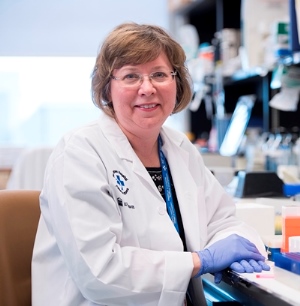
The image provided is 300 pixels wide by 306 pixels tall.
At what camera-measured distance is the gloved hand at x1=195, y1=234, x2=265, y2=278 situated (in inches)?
59.0

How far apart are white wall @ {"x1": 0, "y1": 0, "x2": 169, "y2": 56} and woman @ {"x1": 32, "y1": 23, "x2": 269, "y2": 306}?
311 centimetres


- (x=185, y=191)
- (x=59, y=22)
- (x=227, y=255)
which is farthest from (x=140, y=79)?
(x=59, y=22)

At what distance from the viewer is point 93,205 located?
5.01 feet

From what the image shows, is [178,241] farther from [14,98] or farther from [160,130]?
[14,98]

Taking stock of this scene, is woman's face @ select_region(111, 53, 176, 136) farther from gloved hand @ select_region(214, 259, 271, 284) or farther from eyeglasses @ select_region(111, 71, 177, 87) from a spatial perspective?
gloved hand @ select_region(214, 259, 271, 284)

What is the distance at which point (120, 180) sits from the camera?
163cm

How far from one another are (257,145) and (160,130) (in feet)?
6.13

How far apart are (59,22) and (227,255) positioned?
147 inches

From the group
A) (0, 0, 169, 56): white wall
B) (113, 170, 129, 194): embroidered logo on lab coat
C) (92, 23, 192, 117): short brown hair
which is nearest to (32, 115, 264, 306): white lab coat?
(113, 170, 129, 194): embroidered logo on lab coat

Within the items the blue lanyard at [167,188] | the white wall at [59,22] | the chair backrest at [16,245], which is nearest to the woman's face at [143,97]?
the blue lanyard at [167,188]

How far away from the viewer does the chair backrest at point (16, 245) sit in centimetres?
170

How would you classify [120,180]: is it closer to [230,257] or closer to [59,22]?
[230,257]

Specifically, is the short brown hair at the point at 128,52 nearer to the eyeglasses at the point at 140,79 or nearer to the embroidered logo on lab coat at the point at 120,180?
the eyeglasses at the point at 140,79

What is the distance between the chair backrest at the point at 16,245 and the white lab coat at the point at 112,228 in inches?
3.0
